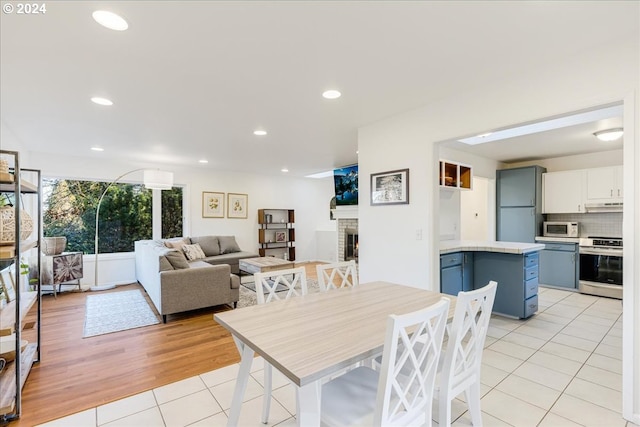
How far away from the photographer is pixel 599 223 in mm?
5129

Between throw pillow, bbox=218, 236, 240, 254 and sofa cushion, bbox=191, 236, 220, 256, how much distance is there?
13cm

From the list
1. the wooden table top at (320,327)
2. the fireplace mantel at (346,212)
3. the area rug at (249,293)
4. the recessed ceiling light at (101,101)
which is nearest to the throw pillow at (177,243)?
the area rug at (249,293)

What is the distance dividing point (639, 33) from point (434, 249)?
6.61 feet

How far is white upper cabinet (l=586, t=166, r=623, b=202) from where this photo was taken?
4684 mm

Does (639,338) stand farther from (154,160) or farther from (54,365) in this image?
(154,160)

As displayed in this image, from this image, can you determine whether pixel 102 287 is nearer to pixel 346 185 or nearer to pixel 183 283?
pixel 183 283

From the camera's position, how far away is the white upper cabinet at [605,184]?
4.68 meters

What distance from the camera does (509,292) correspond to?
3.59m

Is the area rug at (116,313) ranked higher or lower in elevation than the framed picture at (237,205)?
lower

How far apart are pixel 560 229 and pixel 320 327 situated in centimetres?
566

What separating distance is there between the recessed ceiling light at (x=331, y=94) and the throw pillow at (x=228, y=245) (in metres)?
4.60

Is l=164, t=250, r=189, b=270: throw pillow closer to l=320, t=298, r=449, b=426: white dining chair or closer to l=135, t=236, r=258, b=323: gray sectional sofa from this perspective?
l=135, t=236, r=258, b=323: gray sectional sofa

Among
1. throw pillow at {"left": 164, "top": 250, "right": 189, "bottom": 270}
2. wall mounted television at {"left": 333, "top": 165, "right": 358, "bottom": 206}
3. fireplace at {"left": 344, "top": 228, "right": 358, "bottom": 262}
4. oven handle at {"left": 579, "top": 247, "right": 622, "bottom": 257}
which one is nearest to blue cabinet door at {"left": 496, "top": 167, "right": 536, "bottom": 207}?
oven handle at {"left": 579, "top": 247, "right": 622, "bottom": 257}

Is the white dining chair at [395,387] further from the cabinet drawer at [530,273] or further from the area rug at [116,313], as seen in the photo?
the area rug at [116,313]
